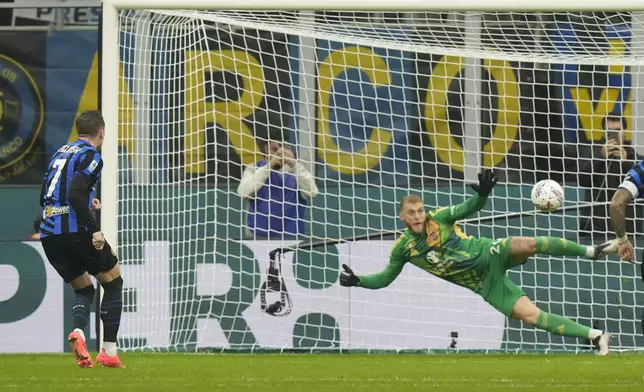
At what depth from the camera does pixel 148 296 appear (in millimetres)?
12398

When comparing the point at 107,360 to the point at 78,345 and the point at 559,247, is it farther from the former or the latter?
the point at 559,247

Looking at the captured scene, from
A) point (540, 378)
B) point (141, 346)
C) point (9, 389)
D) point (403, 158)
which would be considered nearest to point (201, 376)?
point (9, 389)

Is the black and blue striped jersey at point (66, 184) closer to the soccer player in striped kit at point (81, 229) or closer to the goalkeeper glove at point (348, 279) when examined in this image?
the soccer player in striped kit at point (81, 229)

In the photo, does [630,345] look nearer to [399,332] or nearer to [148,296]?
[399,332]

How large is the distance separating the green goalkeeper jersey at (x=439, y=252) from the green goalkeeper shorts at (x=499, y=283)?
0.17 ft

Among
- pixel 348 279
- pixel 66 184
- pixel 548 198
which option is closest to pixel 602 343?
pixel 548 198

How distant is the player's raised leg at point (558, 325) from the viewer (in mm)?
10859

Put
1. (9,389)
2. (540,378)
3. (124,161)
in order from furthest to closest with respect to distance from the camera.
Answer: (124,161), (540,378), (9,389)

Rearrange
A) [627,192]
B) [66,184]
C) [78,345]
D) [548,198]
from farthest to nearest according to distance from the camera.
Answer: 1. [548,198]
2. [66,184]
3. [78,345]
4. [627,192]

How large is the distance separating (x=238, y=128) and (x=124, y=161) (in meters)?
1.18

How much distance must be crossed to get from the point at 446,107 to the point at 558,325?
261 centimetres

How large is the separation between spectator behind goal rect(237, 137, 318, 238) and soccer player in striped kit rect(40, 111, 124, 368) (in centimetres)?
333

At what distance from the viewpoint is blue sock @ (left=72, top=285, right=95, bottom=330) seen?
9367mm

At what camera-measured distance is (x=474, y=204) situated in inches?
414
